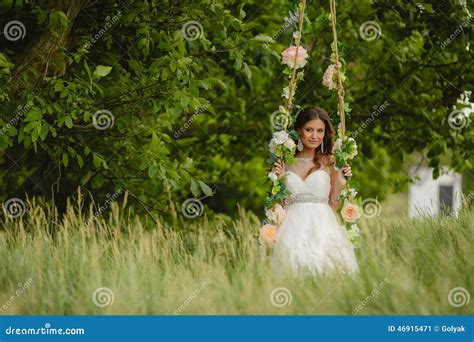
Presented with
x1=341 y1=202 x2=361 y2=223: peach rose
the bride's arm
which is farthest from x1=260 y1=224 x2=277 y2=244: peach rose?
the bride's arm

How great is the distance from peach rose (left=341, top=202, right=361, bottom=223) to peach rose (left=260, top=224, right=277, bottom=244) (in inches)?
26.7

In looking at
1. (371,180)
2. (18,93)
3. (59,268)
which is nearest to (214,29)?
(18,93)

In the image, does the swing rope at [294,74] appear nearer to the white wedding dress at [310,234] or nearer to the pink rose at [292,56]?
the pink rose at [292,56]

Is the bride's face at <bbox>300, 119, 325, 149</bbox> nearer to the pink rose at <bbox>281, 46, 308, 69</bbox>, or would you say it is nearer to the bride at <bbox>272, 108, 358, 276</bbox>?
the bride at <bbox>272, 108, 358, 276</bbox>

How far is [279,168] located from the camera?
23.4 ft

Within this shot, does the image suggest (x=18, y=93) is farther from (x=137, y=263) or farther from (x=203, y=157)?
(x=203, y=157)

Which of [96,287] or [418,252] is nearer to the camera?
[96,287]

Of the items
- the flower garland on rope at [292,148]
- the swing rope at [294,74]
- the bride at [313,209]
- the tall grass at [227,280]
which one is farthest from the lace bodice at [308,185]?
the tall grass at [227,280]

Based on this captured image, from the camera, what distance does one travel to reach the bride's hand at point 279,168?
712 centimetres

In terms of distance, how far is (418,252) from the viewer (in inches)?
283

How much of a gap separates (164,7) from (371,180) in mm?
12984

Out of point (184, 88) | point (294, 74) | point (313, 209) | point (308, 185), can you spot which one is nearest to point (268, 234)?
point (313, 209)

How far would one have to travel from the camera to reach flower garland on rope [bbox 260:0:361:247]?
7.04m

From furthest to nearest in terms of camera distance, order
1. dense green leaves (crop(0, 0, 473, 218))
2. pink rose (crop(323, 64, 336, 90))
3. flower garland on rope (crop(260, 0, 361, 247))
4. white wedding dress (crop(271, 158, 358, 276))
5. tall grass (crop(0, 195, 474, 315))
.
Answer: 1. dense green leaves (crop(0, 0, 473, 218))
2. pink rose (crop(323, 64, 336, 90))
3. flower garland on rope (crop(260, 0, 361, 247))
4. white wedding dress (crop(271, 158, 358, 276))
5. tall grass (crop(0, 195, 474, 315))
